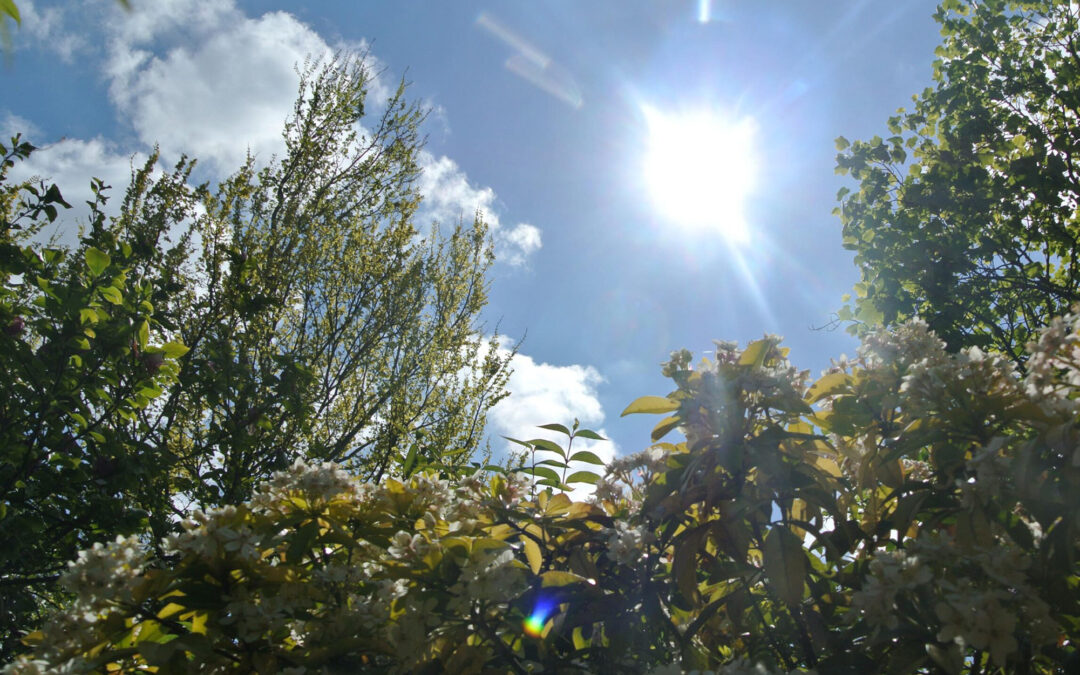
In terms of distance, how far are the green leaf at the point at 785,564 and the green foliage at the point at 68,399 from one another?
2445 mm

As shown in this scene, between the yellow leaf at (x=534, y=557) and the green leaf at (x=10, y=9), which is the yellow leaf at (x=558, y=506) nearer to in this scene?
the yellow leaf at (x=534, y=557)

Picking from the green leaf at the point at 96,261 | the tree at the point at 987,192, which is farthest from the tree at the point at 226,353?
the tree at the point at 987,192

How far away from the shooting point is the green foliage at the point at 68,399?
8.17ft

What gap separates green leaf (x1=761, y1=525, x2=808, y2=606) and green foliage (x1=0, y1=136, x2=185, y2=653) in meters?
2.45

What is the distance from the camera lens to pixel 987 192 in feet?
16.7

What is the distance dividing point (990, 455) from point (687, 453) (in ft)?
1.90

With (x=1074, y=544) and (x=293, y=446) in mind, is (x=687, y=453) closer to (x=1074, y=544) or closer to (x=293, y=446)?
(x=1074, y=544)

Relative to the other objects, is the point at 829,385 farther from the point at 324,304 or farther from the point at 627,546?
the point at 324,304

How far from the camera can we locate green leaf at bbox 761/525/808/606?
3.73 feet

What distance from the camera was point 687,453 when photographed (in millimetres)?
1387

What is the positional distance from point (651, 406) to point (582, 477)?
407mm

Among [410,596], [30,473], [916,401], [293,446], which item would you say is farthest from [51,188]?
[916,401]

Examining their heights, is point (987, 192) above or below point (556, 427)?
above

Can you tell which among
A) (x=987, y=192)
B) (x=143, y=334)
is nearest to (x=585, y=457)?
(x=143, y=334)
